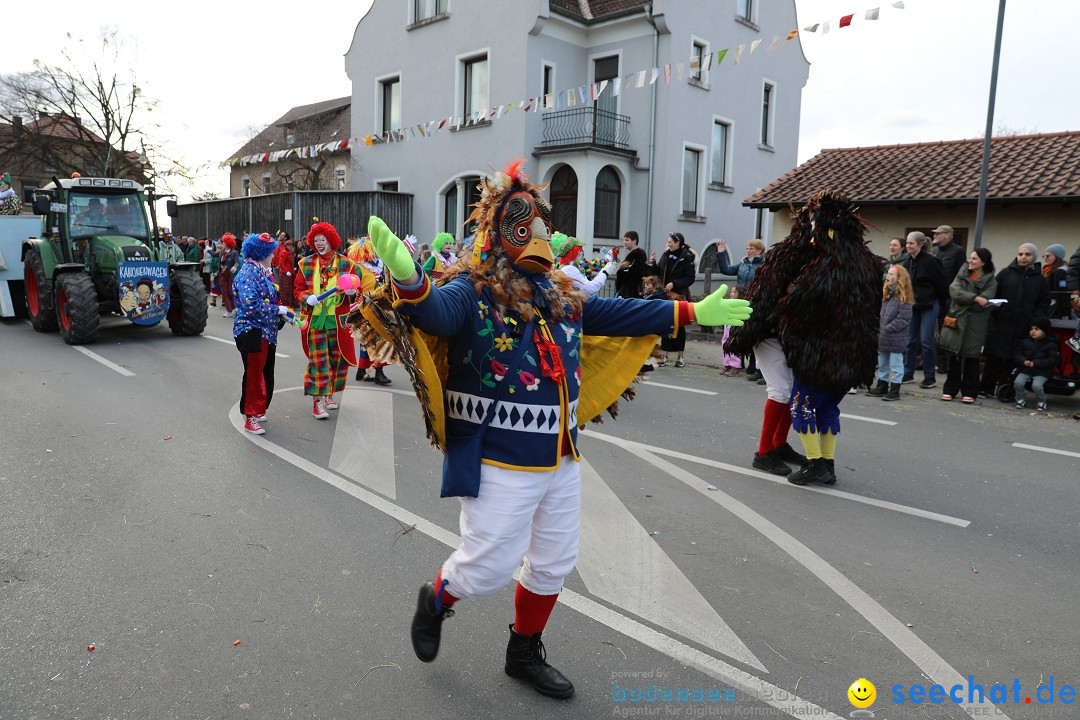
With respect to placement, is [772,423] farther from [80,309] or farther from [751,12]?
[751,12]

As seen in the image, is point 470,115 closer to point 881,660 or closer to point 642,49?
point 642,49

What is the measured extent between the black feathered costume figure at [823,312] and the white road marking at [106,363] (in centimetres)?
800

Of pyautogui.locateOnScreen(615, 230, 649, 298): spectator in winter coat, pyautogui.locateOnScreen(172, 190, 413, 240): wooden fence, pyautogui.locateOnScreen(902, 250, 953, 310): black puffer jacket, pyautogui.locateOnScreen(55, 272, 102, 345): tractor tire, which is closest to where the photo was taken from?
pyautogui.locateOnScreen(902, 250, 953, 310): black puffer jacket

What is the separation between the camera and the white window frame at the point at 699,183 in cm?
2184

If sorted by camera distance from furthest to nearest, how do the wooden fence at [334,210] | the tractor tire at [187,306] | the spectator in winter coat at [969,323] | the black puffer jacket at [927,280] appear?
the wooden fence at [334,210] < the tractor tire at [187,306] < the black puffer jacket at [927,280] < the spectator in winter coat at [969,323]

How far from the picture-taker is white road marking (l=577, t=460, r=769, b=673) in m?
3.41

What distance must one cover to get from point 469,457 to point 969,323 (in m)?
8.50

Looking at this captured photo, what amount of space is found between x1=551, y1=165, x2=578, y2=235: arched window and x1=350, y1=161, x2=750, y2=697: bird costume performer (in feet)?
60.7

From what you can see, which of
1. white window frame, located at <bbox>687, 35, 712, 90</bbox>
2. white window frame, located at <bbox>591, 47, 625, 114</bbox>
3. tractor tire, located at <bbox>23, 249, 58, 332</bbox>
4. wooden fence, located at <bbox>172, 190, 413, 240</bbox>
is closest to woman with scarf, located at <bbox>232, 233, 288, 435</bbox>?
tractor tire, located at <bbox>23, 249, 58, 332</bbox>

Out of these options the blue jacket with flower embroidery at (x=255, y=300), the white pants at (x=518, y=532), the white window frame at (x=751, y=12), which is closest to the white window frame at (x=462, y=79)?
the white window frame at (x=751, y=12)

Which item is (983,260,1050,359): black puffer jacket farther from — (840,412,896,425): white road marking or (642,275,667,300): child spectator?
(642,275,667,300): child spectator

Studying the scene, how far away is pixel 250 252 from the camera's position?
6.69 m

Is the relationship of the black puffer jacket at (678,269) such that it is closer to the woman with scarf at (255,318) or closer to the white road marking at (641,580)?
the woman with scarf at (255,318)

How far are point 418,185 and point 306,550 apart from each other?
21627 mm
